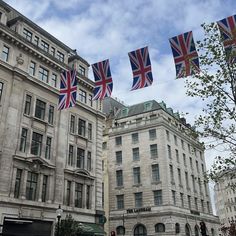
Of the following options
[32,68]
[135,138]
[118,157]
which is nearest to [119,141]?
[118,157]

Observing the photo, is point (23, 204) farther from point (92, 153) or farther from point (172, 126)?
point (172, 126)

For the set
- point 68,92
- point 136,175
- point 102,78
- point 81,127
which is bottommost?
point 102,78

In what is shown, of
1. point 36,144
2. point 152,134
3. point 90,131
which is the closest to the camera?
point 36,144

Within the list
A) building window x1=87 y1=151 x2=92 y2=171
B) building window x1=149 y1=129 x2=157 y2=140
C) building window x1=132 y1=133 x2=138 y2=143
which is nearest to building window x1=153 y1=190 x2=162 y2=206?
building window x1=149 y1=129 x2=157 y2=140

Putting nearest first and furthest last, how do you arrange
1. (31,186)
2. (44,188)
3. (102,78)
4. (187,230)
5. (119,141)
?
(102,78) → (31,186) → (44,188) → (187,230) → (119,141)

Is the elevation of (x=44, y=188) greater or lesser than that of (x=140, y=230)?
greater

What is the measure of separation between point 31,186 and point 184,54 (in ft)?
61.3

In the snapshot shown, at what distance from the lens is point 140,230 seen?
5331 cm

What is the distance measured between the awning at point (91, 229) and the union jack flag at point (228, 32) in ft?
72.3

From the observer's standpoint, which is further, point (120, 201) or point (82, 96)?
point (120, 201)

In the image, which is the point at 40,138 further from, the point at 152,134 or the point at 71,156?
the point at 152,134

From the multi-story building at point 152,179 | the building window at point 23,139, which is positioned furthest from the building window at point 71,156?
the multi-story building at point 152,179

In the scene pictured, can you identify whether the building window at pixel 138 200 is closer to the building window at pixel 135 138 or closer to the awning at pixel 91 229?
the building window at pixel 135 138

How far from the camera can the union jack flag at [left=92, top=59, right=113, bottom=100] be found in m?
26.3
